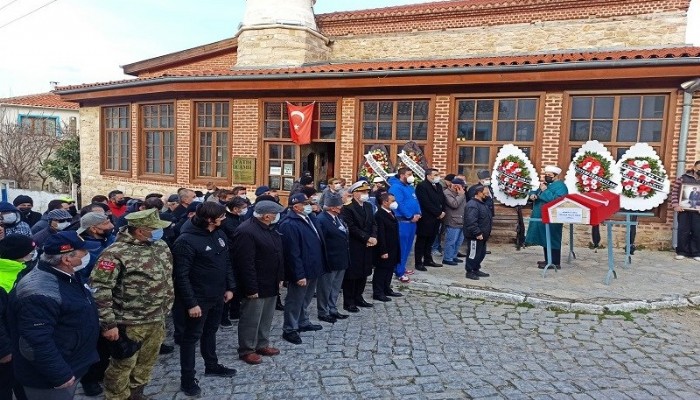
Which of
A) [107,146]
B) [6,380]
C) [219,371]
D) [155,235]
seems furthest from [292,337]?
[107,146]

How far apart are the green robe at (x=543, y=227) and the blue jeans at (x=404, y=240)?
2.33 meters

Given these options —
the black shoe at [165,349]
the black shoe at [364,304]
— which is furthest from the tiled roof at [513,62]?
the black shoe at [165,349]

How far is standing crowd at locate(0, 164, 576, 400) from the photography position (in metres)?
3.01

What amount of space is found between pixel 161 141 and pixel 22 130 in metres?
13.3

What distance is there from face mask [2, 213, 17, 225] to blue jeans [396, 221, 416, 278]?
5.22m

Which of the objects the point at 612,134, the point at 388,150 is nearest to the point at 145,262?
the point at 388,150

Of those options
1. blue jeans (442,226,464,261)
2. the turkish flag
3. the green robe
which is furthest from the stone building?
blue jeans (442,226,464,261)

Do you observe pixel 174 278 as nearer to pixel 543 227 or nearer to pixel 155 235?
pixel 155 235

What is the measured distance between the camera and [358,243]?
20.8ft

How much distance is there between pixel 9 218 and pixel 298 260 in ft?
10.9

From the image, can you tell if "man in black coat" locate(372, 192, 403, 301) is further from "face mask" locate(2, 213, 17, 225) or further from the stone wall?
the stone wall

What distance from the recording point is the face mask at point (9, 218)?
5328mm

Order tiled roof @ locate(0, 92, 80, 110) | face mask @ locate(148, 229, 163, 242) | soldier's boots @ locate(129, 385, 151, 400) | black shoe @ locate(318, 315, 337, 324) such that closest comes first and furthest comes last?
face mask @ locate(148, 229, 163, 242), soldier's boots @ locate(129, 385, 151, 400), black shoe @ locate(318, 315, 337, 324), tiled roof @ locate(0, 92, 80, 110)

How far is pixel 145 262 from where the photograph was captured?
3680 millimetres
